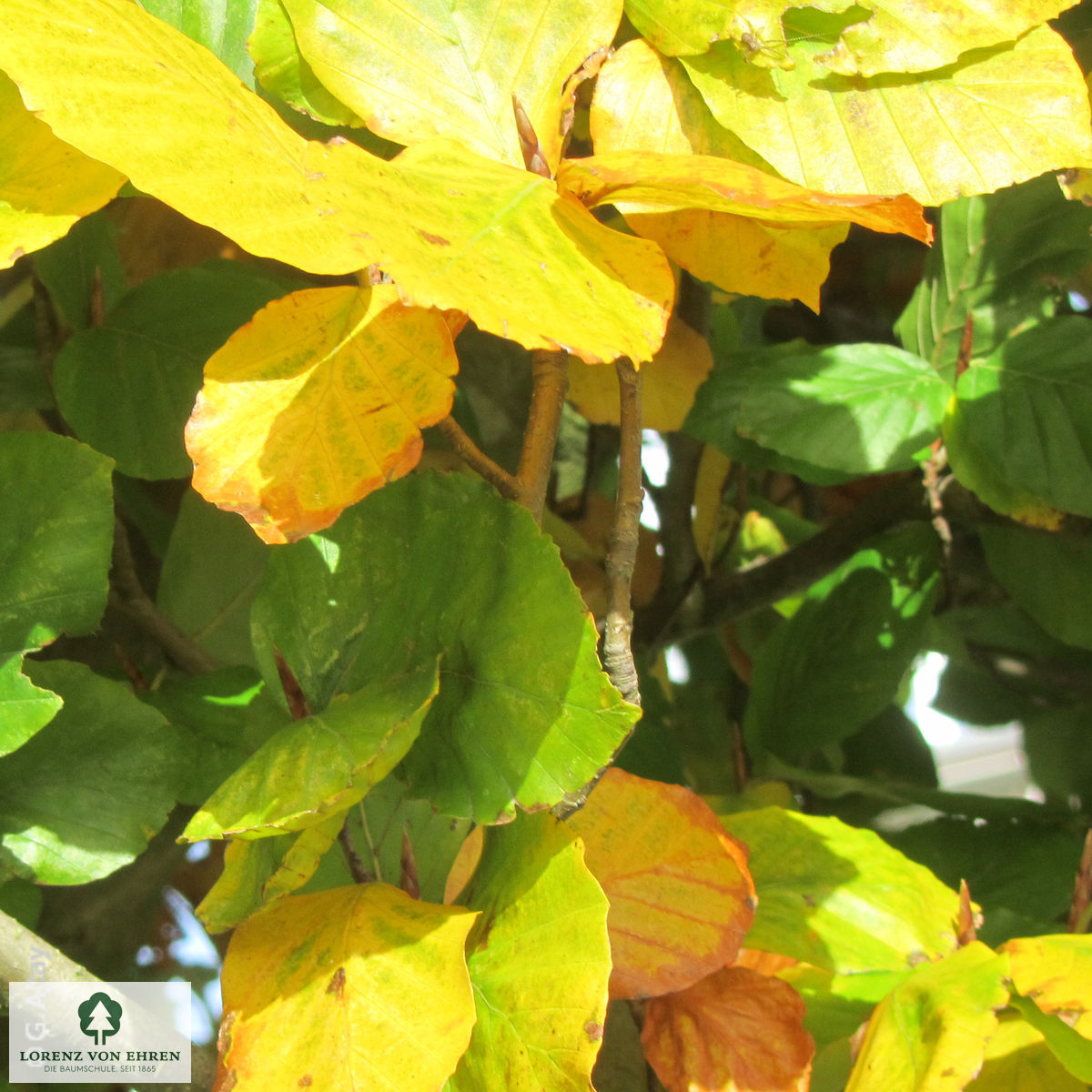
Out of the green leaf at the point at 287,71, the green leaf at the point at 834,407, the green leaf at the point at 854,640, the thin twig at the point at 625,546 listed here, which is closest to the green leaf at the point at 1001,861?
the green leaf at the point at 854,640

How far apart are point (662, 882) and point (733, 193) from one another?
20cm

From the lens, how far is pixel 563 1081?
237mm

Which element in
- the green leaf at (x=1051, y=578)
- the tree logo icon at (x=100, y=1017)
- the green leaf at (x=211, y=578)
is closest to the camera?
the tree logo icon at (x=100, y=1017)

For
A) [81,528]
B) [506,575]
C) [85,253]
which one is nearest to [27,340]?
[85,253]

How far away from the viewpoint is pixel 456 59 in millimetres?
243

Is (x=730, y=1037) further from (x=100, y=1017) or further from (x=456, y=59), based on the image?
(x=456, y=59)

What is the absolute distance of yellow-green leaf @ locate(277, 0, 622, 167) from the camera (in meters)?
0.24

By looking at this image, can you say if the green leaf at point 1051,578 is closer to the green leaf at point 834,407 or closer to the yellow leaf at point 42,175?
the green leaf at point 834,407

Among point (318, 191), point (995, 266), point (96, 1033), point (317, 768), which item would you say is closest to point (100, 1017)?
point (96, 1033)

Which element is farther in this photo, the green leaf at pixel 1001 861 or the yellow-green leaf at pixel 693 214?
the green leaf at pixel 1001 861

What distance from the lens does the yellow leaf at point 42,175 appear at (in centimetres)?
23

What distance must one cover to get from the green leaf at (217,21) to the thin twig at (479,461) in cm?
10

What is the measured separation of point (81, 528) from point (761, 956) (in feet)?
0.88

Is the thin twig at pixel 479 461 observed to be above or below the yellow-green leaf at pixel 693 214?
below
